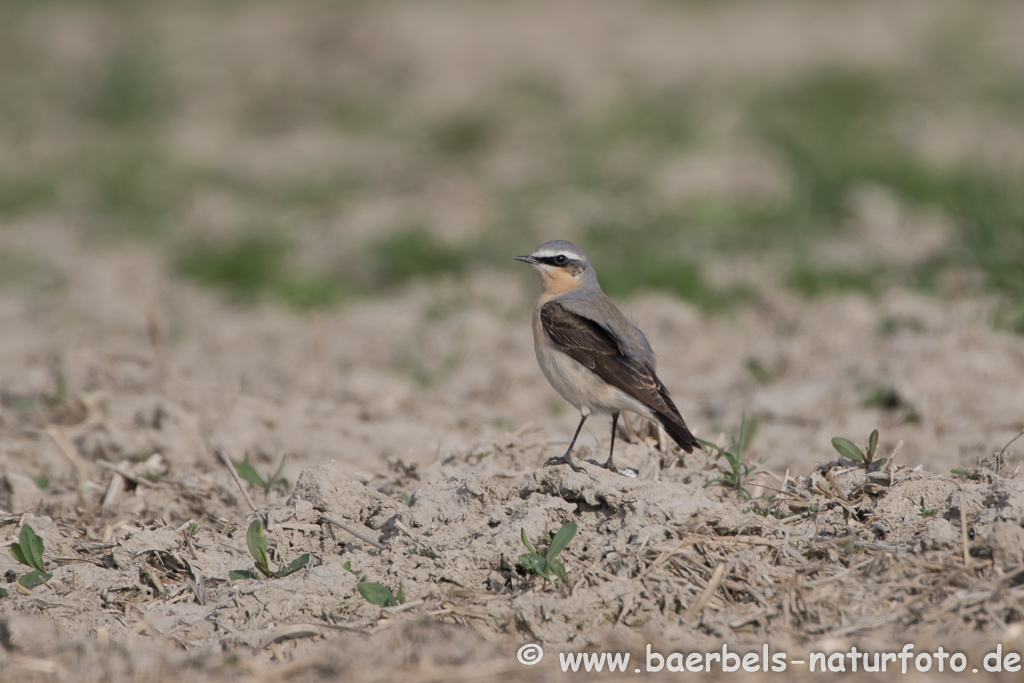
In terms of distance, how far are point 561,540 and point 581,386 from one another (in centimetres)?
144

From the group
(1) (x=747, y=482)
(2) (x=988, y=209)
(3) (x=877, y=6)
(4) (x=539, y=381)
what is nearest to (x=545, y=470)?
(1) (x=747, y=482)

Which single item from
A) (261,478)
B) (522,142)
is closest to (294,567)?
(261,478)

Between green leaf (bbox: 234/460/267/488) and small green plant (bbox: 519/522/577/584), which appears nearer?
small green plant (bbox: 519/522/577/584)

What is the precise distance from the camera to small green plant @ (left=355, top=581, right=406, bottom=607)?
146 inches

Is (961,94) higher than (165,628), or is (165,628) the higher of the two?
(961,94)

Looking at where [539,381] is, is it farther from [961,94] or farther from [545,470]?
[961,94]

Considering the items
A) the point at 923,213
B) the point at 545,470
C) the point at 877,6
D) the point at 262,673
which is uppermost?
the point at 877,6

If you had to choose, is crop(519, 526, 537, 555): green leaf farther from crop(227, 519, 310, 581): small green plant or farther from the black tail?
the black tail

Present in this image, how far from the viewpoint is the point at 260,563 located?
13.1ft

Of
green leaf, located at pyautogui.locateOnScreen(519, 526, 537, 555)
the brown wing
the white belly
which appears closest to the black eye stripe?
the brown wing

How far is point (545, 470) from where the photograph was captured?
165 inches

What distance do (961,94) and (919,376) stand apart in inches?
362

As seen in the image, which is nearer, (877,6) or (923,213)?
(923,213)

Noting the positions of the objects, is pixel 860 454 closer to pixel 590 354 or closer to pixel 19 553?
pixel 590 354
